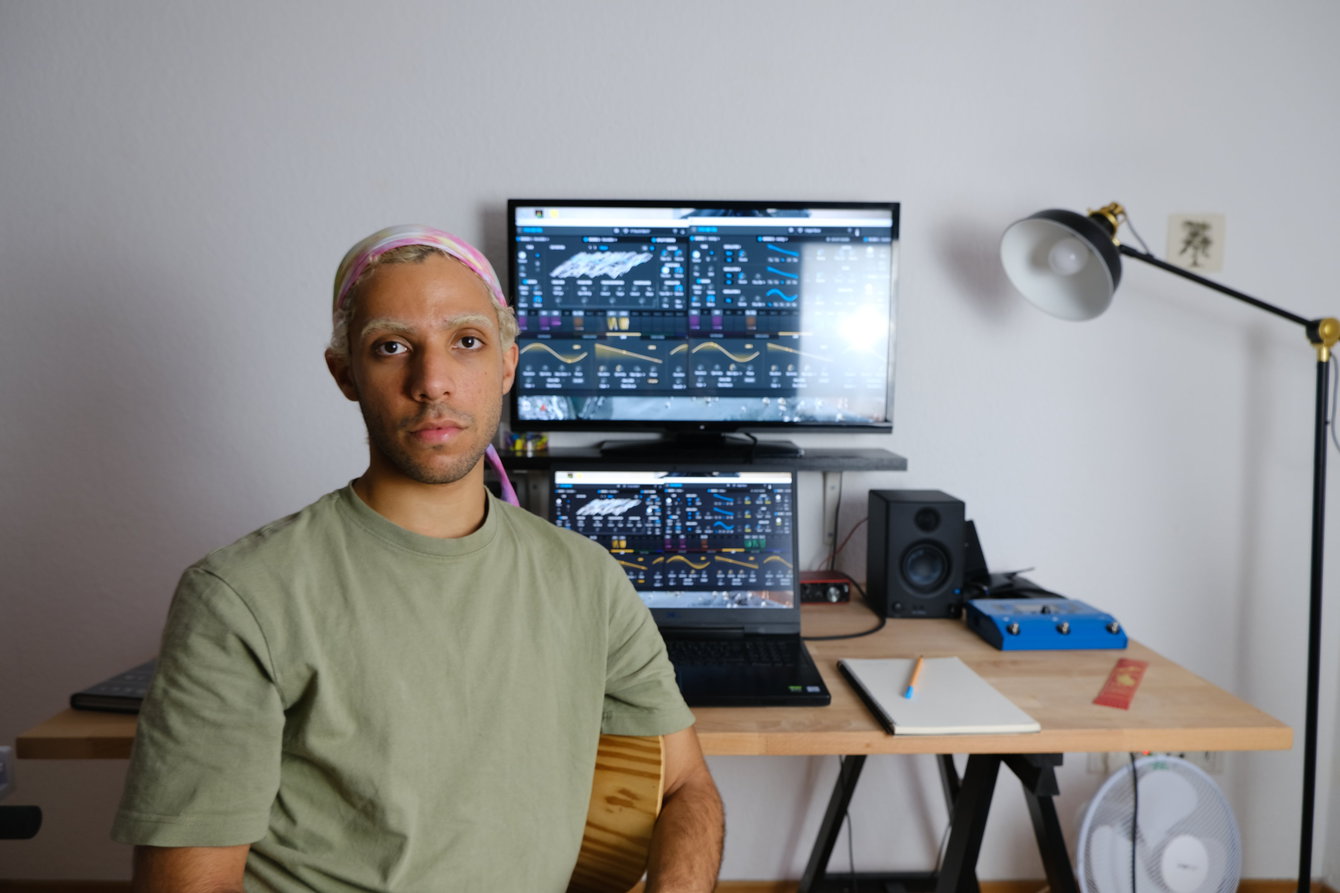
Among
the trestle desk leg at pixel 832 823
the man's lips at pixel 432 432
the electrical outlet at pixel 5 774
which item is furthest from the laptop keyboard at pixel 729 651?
the electrical outlet at pixel 5 774

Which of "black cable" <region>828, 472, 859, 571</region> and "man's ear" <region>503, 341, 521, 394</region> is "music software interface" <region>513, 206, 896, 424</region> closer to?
"black cable" <region>828, 472, 859, 571</region>

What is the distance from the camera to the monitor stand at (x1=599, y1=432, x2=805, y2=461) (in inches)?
71.3

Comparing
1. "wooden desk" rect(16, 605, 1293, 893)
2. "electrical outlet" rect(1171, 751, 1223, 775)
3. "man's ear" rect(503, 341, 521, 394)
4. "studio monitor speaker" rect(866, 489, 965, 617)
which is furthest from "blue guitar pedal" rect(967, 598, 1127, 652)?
"man's ear" rect(503, 341, 521, 394)

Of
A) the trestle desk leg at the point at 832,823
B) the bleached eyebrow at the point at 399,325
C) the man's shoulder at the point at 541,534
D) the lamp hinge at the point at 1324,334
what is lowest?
the trestle desk leg at the point at 832,823

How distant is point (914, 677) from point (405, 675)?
886 mm

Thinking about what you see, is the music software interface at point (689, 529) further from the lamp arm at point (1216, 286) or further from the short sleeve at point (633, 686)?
the lamp arm at point (1216, 286)

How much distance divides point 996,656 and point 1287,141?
4.93 ft

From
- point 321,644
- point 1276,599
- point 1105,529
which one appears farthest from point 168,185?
point 1276,599

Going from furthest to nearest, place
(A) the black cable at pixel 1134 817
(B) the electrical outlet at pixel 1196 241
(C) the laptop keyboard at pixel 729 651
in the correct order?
(B) the electrical outlet at pixel 1196 241, (A) the black cable at pixel 1134 817, (C) the laptop keyboard at pixel 729 651

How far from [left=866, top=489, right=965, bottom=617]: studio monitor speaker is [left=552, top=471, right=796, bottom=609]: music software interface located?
236 millimetres

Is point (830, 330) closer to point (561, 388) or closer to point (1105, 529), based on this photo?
point (561, 388)

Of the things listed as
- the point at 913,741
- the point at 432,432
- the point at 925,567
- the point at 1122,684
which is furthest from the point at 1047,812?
the point at 432,432

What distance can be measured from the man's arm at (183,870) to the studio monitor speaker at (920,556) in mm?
1340

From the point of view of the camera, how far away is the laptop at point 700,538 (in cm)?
169
